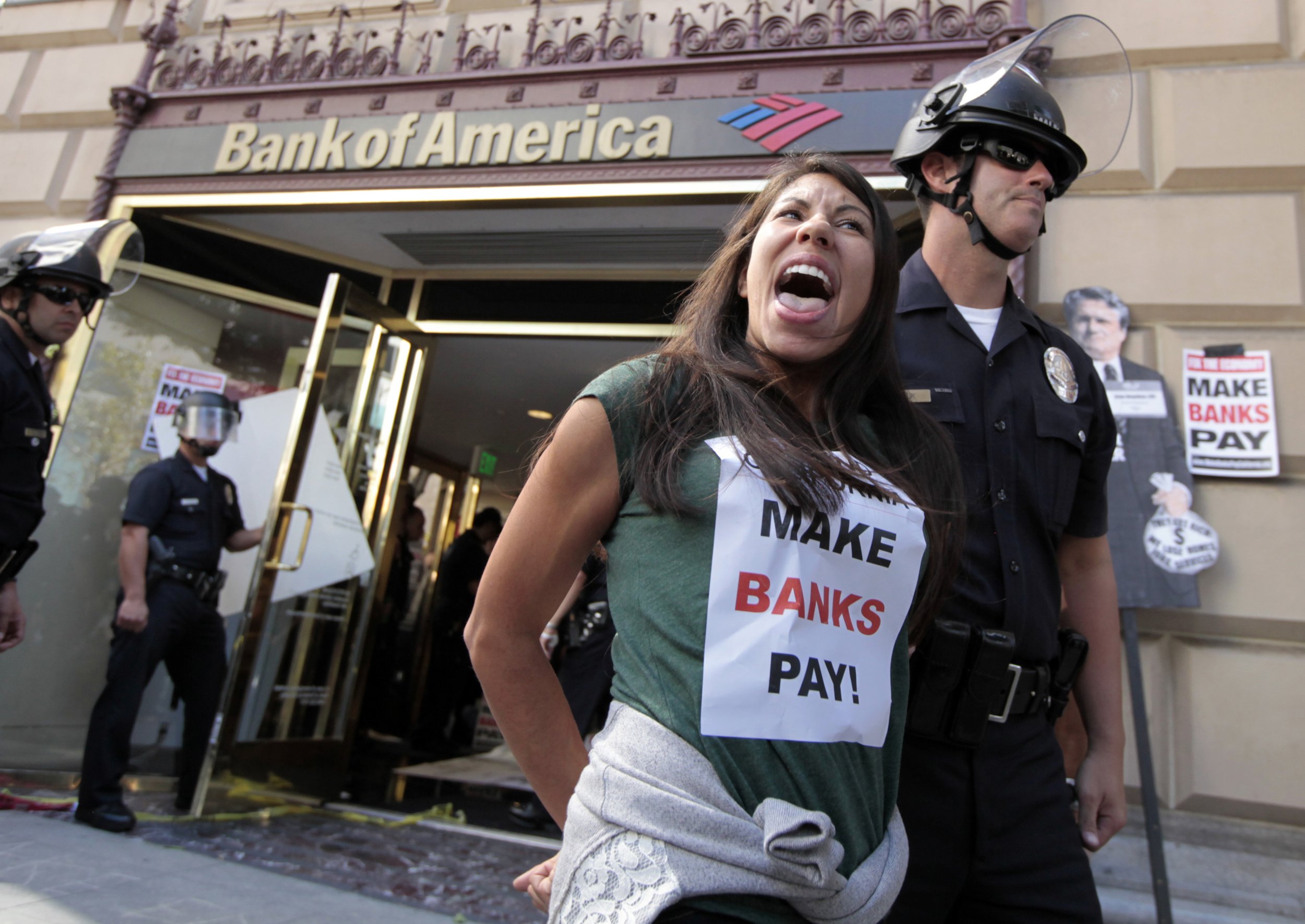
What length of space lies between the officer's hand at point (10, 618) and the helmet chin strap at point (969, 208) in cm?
339

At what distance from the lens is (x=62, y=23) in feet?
18.3

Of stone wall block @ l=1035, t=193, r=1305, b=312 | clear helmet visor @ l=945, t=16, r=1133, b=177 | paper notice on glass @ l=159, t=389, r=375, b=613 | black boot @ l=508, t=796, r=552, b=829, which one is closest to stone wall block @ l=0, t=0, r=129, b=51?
paper notice on glass @ l=159, t=389, r=375, b=613

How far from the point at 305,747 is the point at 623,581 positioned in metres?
4.16

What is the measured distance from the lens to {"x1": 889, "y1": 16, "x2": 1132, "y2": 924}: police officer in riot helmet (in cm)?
→ 138

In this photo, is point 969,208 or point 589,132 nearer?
point 969,208

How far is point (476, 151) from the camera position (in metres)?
4.43

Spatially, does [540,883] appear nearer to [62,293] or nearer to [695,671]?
[695,671]

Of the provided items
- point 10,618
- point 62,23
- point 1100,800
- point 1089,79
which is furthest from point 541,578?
point 62,23

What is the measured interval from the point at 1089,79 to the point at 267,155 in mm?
4152

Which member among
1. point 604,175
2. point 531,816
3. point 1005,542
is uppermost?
point 604,175

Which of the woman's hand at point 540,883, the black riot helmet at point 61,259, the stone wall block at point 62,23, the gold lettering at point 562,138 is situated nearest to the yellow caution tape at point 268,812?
the black riot helmet at point 61,259

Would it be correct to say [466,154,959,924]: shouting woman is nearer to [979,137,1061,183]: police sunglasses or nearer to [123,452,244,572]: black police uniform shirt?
[979,137,1061,183]: police sunglasses

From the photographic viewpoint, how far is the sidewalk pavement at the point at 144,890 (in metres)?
2.63

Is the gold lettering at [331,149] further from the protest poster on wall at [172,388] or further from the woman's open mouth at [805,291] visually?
the woman's open mouth at [805,291]
